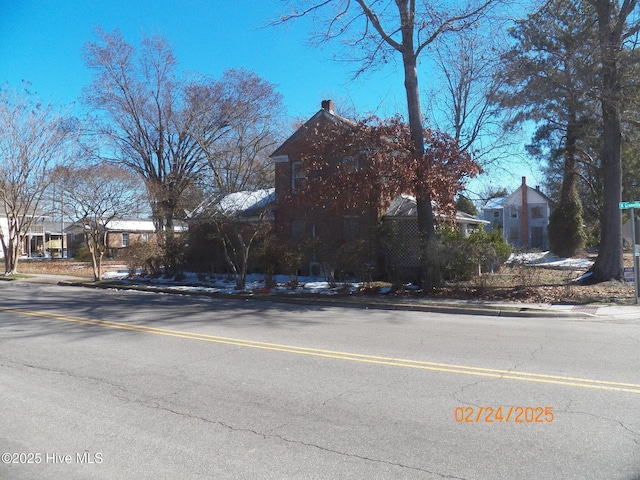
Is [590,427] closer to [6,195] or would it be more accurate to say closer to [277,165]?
[277,165]

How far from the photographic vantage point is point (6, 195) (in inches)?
1184

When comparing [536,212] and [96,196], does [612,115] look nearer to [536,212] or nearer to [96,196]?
[96,196]

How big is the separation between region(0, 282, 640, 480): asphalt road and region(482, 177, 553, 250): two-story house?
4421 centimetres

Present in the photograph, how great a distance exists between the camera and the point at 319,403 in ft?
18.3

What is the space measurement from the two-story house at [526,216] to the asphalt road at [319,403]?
145ft

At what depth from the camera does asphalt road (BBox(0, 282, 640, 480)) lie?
412 centimetres

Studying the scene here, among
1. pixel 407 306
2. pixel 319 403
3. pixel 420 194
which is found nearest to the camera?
pixel 319 403

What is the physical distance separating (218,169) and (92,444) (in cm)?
2842

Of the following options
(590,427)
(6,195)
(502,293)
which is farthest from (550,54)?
(6,195)

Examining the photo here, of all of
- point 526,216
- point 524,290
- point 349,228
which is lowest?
point 524,290

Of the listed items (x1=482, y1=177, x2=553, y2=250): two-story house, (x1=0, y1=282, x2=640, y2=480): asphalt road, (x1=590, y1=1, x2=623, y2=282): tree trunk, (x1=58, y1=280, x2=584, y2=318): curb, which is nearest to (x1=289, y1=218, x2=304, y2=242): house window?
(x1=58, y1=280, x2=584, y2=318): curb
